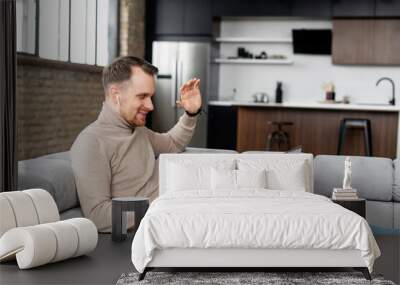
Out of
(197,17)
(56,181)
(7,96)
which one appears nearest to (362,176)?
(56,181)

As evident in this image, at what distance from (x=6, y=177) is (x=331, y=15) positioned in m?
7.16

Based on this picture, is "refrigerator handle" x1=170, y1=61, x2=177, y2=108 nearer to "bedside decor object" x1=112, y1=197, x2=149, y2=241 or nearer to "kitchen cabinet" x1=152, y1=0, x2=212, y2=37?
"kitchen cabinet" x1=152, y1=0, x2=212, y2=37

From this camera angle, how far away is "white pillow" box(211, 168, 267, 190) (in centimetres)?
409

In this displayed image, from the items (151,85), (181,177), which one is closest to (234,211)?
(181,177)

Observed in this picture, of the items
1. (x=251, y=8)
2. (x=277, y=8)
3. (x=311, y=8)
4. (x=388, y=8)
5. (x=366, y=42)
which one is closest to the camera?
(x=388, y=8)

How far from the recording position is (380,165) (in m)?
4.89

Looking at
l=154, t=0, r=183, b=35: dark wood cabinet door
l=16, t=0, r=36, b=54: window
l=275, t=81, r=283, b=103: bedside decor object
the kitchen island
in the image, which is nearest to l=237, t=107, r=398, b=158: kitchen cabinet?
the kitchen island

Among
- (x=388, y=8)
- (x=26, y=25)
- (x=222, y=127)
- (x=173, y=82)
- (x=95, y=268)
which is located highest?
(x=388, y=8)

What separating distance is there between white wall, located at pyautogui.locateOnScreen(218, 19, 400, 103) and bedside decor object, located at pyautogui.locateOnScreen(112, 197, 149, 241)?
7544 mm

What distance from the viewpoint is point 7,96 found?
455 cm

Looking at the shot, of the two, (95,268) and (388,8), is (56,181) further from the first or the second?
(388,8)

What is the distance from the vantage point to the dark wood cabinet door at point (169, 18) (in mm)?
11188

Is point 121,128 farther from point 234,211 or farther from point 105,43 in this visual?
point 105,43

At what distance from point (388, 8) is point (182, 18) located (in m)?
3.11
